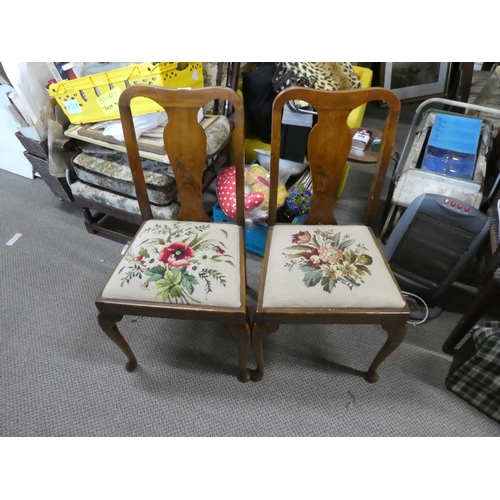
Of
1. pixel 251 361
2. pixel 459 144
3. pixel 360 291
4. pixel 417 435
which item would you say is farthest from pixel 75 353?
pixel 459 144

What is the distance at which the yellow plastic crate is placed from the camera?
3.98ft

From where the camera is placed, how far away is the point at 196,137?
108 centimetres

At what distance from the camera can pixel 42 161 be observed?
1.70m

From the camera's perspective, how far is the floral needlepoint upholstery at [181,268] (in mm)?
975

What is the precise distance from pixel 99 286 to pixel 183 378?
0.63 meters

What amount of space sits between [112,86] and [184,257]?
2.43ft

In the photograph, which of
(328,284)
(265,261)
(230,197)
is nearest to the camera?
(328,284)

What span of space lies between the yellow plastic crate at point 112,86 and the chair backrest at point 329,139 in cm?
50

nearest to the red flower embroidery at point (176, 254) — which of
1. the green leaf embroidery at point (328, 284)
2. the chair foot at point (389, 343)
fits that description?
the green leaf embroidery at point (328, 284)

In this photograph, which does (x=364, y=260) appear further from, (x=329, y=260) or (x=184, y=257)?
(x=184, y=257)

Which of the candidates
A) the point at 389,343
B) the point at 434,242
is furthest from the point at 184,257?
the point at 434,242

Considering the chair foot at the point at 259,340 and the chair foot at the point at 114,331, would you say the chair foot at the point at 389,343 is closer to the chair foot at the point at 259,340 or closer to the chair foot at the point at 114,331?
the chair foot at the point at 259,340

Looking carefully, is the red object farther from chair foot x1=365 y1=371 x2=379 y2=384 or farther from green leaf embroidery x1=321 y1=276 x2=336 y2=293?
chair foot x1=365 y1=371 x2=379 y2=384

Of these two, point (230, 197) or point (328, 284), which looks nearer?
point (328, 284)
